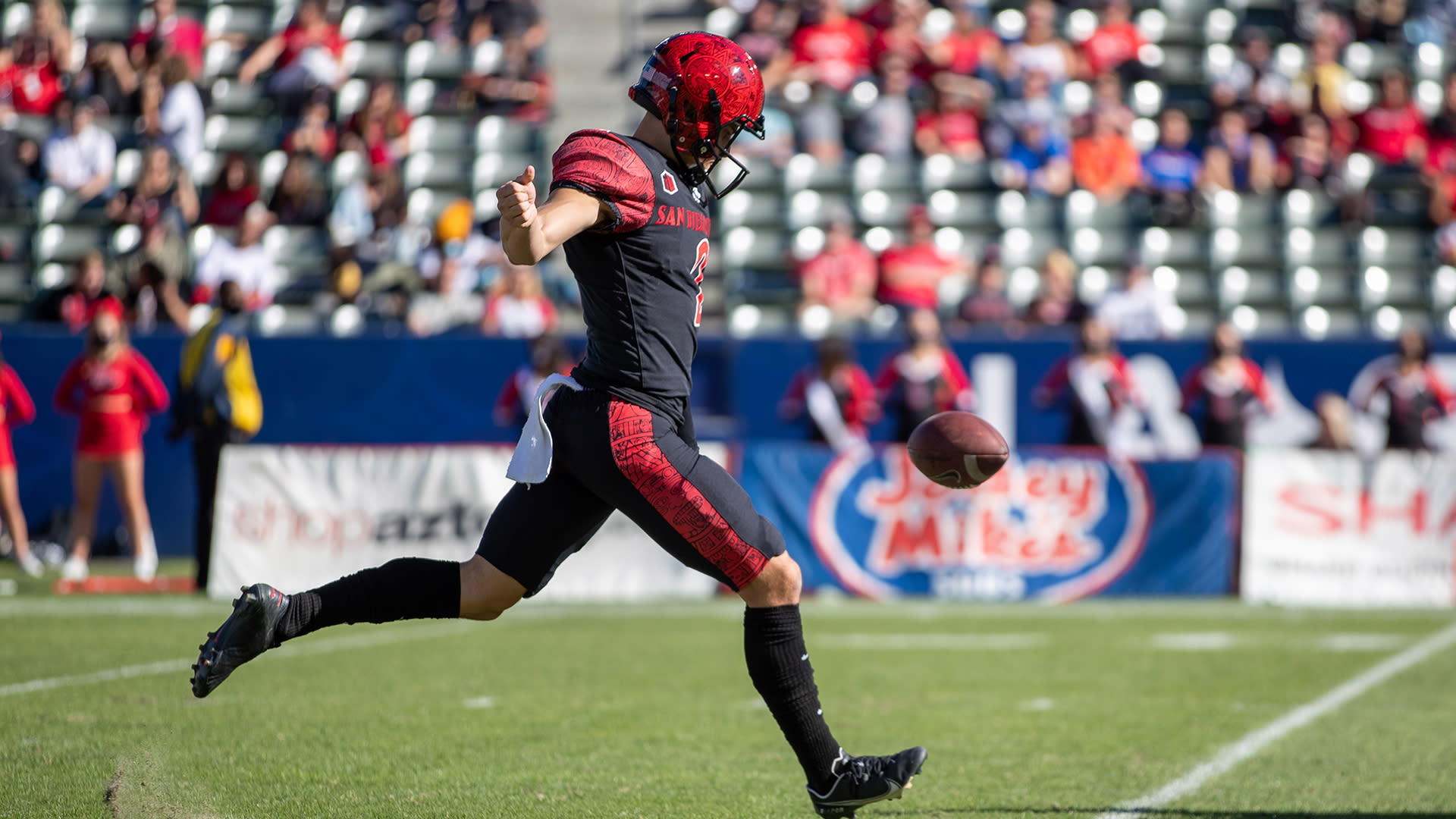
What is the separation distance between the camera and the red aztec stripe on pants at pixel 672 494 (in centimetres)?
408

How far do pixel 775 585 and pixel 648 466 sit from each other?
18.3 inches

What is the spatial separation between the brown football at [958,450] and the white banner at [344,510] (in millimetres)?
6267

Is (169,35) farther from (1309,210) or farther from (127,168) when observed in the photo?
(1309,210)

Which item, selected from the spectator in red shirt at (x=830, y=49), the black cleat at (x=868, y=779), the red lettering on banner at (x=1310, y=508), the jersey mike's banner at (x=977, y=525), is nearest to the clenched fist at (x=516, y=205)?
the black cleat at (x=868, y=779)

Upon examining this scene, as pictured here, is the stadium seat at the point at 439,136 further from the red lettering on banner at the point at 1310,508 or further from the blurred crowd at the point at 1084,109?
the red lettering on banner at the point at 1310,508

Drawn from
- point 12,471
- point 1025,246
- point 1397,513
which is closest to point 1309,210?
point 1025,246

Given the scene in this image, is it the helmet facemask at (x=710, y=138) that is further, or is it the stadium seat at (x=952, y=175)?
the stadium seat at (x=952, y=175)

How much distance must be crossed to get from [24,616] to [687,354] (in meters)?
6.61

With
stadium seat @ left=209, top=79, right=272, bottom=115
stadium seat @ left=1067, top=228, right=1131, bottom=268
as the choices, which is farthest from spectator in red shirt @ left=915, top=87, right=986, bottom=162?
stadium seat @ left=209, top=79, right=272, bottom=115

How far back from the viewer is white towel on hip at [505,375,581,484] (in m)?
4.18

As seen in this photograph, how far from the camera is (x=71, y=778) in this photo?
4.73 metres

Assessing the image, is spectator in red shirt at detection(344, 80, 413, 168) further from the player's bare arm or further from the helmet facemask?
the player's bare arm

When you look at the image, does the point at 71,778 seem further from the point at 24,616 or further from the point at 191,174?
the point at 191,174

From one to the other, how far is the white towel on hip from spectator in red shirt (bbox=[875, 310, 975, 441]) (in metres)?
8.37
